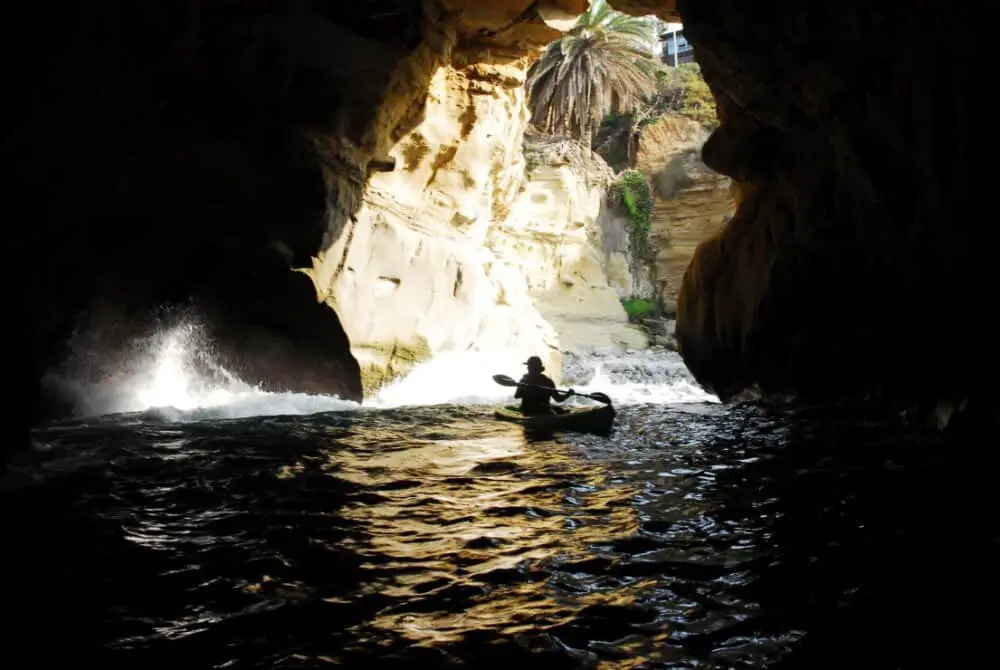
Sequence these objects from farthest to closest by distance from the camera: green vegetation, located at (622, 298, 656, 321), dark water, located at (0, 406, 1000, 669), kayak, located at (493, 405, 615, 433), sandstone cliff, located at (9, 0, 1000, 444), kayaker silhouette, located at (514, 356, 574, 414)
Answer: green vegetation, located at (622, 298, 656, 321) → kayaker silhouette, located at (514, 356, 574, 414) → kayak, located at (493, 405, 615, 433) → sandstone cliff, located at (9, 0, 1000, 444) → dark water, located at (0, 406, 1000, 669)

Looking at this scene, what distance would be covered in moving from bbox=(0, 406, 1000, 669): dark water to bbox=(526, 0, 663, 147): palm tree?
69.6 ft

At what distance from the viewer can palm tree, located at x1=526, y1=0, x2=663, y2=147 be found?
2547 centimetres

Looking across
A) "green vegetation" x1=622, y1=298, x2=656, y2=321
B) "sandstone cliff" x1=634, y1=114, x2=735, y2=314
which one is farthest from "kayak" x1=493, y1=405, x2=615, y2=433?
"sandstone cliff" x1=634, y1=114, x2=735, y2=314

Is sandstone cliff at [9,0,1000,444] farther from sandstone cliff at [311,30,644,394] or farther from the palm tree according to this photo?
the palm tree

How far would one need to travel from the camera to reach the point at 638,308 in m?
28.8

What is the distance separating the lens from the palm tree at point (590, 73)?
83.6ft

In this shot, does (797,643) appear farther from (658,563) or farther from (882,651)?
(658,563)

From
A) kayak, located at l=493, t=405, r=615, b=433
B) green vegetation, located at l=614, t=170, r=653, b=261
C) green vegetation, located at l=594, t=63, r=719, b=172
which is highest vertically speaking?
green vegetation, located at l=594, t=63, r=719, b=172

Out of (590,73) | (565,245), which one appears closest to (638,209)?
(565,245)

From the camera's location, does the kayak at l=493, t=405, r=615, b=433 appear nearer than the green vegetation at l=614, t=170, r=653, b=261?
Yes

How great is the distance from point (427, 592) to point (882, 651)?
1.89 m

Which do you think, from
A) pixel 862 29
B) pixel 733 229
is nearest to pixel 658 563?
pixel 862 29

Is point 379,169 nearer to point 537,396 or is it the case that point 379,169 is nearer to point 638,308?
point 537,396

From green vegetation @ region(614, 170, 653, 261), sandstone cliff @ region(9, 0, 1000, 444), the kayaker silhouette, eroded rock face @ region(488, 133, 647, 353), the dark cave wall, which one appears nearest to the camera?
sandstone cliff @ region(9, 0, 1000, 444)
